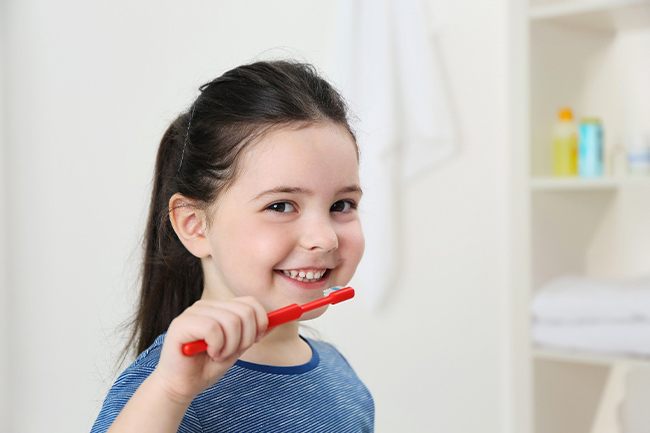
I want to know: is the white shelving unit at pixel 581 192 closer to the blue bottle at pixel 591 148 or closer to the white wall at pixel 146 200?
A: the blue bottle at pixel 591 148

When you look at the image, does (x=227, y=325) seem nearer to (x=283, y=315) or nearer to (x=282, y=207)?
(x=283, y=315)

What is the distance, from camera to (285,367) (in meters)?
0.85

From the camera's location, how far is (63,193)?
2.22 m

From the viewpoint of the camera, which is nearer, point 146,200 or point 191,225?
point 191,225

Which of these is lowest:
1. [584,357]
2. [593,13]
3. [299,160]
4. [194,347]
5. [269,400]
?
[584,357]

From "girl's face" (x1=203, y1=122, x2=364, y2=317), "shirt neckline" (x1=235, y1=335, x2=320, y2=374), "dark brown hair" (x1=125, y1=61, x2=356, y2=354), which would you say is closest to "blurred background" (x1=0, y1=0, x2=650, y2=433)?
"dark brown hair" (x1=125, y1=61, x2=356, y2=354)

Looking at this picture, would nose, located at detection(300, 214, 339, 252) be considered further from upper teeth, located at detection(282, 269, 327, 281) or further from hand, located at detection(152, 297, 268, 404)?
hand, located at detection(152, 297, 268, 404)

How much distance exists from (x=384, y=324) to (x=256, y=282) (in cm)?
111

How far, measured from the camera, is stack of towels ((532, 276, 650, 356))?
137 cm

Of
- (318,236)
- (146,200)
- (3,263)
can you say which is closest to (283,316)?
(318,236)

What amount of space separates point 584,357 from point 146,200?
1117mm

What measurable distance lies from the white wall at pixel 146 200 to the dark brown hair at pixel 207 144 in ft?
2.95

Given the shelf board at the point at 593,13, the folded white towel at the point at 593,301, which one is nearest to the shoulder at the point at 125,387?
the folded white towel at the point at 593,301

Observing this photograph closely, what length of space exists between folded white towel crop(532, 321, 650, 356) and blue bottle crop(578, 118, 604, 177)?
27 centimetres
